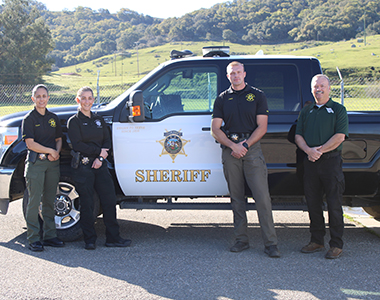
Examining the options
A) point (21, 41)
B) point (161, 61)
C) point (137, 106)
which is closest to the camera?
point (137, 106)

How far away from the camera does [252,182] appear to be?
4344mm

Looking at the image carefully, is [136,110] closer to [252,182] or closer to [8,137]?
[252,182]

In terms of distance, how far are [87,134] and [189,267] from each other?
1752 millimetres

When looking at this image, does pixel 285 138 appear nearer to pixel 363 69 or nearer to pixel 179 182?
pixel 179 182

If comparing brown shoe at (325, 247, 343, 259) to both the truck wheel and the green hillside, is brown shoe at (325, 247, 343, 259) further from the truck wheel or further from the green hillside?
the green hillside

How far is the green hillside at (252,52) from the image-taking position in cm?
7344

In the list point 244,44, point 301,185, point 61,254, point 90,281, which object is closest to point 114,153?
point 61,254

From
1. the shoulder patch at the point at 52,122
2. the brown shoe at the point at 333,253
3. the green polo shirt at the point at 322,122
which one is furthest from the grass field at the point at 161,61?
the brown shoe at the point at 333,253

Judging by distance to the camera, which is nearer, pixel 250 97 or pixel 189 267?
pixel 189 267

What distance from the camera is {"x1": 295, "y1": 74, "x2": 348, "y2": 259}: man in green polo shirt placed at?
4.20m

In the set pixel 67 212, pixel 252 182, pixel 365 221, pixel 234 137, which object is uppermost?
pixel 234 137

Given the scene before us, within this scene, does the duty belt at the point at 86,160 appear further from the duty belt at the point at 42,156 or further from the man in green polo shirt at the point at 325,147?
the man in green polo shirt at the point at 325,147

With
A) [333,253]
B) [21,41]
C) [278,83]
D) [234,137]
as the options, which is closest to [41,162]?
[234,137]

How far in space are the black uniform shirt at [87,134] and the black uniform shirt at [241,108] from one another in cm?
122
